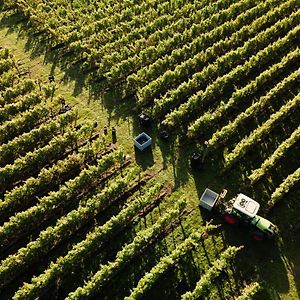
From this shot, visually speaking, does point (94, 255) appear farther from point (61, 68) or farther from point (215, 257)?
point (61, 68)

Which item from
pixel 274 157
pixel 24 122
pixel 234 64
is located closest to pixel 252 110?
pixel 274 157

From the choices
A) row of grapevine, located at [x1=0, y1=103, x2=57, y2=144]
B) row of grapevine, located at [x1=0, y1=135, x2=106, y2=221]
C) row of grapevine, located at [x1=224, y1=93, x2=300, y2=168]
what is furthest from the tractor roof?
row of grapevine, located at [x1=0, y1=103, x2=57, y2=144]

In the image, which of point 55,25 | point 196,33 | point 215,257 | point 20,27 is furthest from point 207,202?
point 20,27

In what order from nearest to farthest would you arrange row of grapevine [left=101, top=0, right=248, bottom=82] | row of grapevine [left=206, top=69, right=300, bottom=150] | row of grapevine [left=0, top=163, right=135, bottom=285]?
1. row of grapevine [left=0, top=163, right=135, bottom=285]
2. row of grapevine [left=206, top=69, right=300, bottom=150]
3. row of grapevine [left=101, top=0, right=248, bottom=82]

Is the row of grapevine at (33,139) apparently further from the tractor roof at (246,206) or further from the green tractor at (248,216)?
the tractor roof at (246,206)

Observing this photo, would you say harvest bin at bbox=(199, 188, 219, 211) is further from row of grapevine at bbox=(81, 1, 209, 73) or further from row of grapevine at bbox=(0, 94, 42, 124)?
row of grapevine at bbox=(81, 1, 209, 73)

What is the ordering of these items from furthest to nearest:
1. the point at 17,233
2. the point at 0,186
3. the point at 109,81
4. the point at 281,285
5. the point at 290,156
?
1. the point at 109,81
2. the point at 290,156
3. the point at 0,186
4. the point at 17,233
5. the point at 281,285
